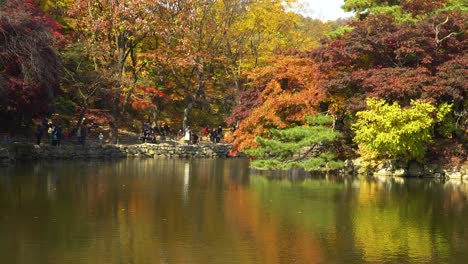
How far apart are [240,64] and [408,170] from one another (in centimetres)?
2130

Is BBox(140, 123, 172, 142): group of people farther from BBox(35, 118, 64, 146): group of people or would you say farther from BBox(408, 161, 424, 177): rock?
BBox(408, 161, 424, 177): rock

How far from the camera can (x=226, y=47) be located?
1882 inches

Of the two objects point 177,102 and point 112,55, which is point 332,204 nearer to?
point 112,55

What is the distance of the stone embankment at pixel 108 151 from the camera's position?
30.3 m

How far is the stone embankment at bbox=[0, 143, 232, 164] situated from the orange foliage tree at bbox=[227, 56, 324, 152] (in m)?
8.61

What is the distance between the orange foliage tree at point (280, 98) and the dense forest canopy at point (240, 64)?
0.05 metres

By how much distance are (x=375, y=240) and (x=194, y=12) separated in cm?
3119

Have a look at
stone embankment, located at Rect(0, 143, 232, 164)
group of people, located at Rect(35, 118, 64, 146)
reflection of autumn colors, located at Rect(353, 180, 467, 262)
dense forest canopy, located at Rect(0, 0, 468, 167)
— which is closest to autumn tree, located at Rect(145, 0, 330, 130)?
dense forest canopy, located at Rect(0, 0, 468, 167)

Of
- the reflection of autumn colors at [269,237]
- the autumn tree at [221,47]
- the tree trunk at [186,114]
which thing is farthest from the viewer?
the autumn tree at [221,47]

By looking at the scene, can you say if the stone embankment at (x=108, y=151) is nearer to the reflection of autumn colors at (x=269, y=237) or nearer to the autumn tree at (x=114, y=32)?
the autumn tree at (x=114, y=32)

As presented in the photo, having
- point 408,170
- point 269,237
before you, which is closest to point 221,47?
point 408,170

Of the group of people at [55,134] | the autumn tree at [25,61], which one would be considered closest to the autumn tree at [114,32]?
the group of people at [55,134]

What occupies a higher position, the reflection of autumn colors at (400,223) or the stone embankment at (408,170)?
the stone embankment at (408,170)

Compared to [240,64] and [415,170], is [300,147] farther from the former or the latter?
[240,64]
